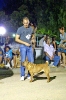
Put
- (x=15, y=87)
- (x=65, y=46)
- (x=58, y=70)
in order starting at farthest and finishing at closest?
1. (x=65, y=46)
2. (x=58, y=70)
3. (x=15, y=87)

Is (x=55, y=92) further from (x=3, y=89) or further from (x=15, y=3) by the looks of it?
Answer: (x=15, y=3)

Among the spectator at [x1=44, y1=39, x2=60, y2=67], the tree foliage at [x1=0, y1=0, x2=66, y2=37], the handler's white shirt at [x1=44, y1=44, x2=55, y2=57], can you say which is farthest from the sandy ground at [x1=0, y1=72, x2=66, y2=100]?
the tree foliage at [x1=0, y1=0, x2=66, y2=37]

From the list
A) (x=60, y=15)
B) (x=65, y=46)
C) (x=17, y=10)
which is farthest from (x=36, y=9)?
(x=65, y=46)

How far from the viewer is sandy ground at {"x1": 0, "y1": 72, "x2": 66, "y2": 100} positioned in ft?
21.8

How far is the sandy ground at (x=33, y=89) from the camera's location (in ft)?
21.8

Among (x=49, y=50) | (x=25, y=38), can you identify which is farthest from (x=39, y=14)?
(x=25, y=38)

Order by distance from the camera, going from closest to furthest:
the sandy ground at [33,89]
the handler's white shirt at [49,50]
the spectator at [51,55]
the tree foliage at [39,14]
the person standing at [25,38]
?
the sandy ground at [33,89]
the person standing at [25,38]
the spectator at [51,55]
the handler's white shirt at [49,50]
the tree foliage at [39,14]

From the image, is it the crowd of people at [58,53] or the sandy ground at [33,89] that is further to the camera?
the crowd of people at [58,53]

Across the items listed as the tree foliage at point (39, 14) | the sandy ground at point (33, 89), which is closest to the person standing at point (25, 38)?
the sandy ground at point (33, 89)

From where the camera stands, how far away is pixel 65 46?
40.2 ft

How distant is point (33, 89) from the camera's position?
7582 mm

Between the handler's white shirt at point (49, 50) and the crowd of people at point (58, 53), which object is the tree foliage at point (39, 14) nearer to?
the crowd of people at point (58, 53)

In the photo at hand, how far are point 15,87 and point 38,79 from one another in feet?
5.12

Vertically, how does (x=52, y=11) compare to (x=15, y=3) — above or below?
below
